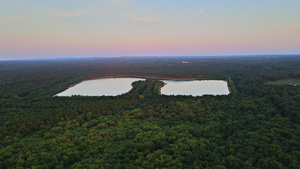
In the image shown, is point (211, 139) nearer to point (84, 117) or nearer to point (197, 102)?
point (197, 102)

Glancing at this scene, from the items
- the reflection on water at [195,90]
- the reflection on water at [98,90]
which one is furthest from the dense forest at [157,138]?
the reflection on water at [98,90]

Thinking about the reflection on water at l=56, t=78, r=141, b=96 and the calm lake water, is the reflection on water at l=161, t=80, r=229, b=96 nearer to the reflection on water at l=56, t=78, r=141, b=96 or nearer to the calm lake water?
the calm lake water

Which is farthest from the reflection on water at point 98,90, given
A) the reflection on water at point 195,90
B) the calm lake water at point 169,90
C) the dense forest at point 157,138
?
the dense forest at point 157,138

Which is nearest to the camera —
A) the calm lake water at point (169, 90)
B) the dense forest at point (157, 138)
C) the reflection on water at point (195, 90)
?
the dense forest at point (157, 138)

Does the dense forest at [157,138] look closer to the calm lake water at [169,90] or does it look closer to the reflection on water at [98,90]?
the calm lake water at [169,90]

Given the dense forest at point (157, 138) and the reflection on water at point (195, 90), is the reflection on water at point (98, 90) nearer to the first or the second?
the reflection on water at point (195, 90)

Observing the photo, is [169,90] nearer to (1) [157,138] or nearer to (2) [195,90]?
(2) [195,90]

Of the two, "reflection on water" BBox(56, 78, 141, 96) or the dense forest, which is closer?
the dense forest

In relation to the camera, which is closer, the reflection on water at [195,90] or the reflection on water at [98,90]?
the reflection on water at [195,90]

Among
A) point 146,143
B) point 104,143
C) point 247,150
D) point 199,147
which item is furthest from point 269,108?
point 104,143

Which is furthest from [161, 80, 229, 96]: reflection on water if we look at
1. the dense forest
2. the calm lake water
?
the dense forest

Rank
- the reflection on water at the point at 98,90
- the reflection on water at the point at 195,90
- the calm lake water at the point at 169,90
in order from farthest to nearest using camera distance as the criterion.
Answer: the reflection on water at the point at 98,90
the calm lake water at the point at 169,90
the reflection on water at the point at 195,90
